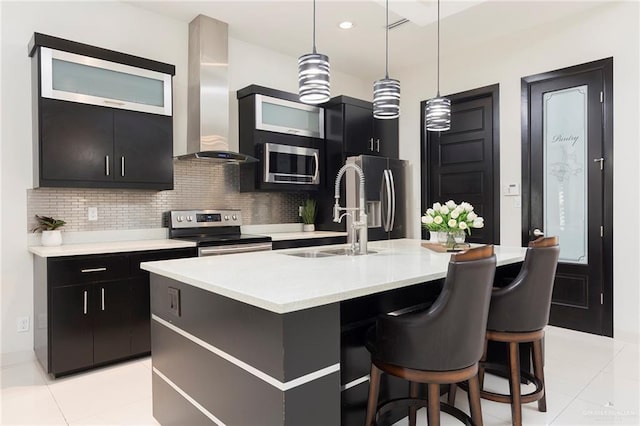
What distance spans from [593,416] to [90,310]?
3.20 meters

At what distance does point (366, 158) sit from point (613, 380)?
2889mm

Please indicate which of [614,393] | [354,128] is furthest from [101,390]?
[354,128]

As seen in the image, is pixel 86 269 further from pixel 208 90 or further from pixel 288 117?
pixel 288 117

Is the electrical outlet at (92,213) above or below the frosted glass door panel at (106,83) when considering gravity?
below

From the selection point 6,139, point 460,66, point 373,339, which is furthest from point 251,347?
point 460,66

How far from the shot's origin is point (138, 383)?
2762mm

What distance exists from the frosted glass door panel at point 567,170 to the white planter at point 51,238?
434 cm

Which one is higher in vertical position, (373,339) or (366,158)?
(366,158)

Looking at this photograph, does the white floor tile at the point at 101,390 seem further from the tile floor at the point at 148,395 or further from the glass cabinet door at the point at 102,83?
the glass cabinet door at the point at 102,83

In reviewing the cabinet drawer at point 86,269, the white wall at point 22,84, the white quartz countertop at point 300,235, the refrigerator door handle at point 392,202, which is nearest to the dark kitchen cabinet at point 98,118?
the white wall at point 22,84

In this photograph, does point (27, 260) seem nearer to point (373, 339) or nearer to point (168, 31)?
point (168, 31)

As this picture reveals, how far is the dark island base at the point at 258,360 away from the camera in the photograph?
137 centimetres

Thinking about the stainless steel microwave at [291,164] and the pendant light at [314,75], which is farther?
the stainless steel microwave at [291,164]

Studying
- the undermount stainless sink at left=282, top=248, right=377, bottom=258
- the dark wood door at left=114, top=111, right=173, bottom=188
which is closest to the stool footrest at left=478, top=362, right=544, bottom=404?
the undermount stainless sink at left=282, top=248, right=377, bottom=258
